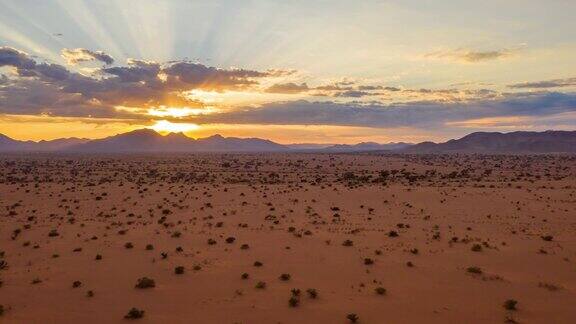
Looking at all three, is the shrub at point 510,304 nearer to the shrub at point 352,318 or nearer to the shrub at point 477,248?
the shrub at point 352,318

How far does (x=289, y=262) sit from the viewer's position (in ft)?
64.5

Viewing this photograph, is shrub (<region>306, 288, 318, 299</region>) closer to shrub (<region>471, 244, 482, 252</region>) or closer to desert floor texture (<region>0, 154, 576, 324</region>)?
desert floor texture (<region>0, 154, 576, 324</region>)

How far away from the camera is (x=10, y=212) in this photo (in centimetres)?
3209

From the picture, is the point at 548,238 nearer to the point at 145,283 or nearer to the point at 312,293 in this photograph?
the point at 312,293

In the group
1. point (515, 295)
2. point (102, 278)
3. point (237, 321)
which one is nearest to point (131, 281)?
point (102, 278)

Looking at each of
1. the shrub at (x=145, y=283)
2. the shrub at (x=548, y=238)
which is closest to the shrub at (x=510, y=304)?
the shrub at (x=548, y=238)

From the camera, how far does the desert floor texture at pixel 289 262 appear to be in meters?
14.5

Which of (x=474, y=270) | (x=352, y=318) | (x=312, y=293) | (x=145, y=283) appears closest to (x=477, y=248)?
(x=474, y=270)

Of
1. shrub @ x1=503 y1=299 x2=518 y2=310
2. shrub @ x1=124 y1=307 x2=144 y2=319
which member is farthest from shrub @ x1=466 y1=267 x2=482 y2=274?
shrub @ x1=124 y1=307 x2=144 y2=319

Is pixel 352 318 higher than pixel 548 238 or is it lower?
lower

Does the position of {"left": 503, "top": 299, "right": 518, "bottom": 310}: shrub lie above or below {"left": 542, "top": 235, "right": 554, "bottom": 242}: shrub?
below

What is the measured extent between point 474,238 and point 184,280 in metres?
14.3

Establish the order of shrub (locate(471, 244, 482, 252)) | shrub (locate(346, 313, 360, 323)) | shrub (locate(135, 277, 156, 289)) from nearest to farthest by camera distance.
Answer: shrub (locate(346, 313, 360, 323))
shrub (locate(135, 277, 156, 289))
shrub (locate(471, 244, 482, 252))

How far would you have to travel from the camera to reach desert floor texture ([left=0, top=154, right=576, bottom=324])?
47.4 feet
